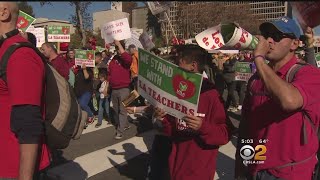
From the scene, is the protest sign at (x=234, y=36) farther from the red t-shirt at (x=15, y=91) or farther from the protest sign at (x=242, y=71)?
the protest sign at (x=242, y=71)

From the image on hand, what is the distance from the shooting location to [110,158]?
6941 millimetres

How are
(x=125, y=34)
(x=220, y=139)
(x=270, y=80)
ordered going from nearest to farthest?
(x=270, y=80) < (x=220, y=139) < (x=125, y=34)

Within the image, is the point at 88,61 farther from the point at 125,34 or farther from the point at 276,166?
the point at 276,166

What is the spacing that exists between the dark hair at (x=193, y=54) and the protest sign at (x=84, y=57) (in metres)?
7.04

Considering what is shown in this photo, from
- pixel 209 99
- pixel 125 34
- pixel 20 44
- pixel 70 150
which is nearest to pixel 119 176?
pixel 70 150

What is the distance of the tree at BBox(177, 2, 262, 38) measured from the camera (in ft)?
9.47

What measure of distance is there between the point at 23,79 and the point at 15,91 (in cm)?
7

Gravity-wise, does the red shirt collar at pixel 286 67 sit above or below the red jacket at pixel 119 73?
above

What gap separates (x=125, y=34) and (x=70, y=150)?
88.5 inches

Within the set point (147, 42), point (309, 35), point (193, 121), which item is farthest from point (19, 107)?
point (147, 42)

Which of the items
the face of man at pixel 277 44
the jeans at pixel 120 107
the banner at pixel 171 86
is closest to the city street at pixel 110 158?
the jeans at pixel 120 107

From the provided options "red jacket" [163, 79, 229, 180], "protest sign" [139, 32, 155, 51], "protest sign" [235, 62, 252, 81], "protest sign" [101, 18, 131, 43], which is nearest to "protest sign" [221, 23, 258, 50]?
"red jacket" [163, 79, 229, 180]

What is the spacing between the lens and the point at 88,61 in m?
9.98

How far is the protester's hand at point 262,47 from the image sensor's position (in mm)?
2479
